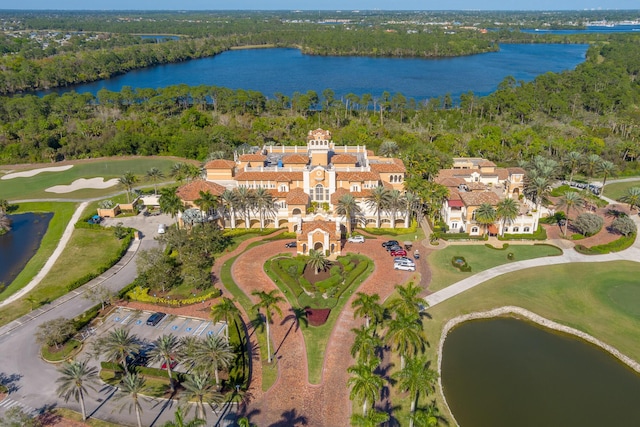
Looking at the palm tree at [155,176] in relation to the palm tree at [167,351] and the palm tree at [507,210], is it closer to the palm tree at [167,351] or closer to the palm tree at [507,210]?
the palm tree at [167,351]

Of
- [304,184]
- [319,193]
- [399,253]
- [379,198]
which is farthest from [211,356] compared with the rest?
[319,193]

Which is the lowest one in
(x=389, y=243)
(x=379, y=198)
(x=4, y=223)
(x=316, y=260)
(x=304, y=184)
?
(x=4, y=223)

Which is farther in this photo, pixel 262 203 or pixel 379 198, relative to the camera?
pixel 379 198

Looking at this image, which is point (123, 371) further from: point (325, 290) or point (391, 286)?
point (391, 286)

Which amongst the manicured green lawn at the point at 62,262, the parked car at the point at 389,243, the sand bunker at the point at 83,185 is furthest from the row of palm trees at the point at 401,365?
→ the sand bunker at the point at 83,185

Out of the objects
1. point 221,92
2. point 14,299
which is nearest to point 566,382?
point 14,299

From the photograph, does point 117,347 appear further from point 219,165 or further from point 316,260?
point 219,165
